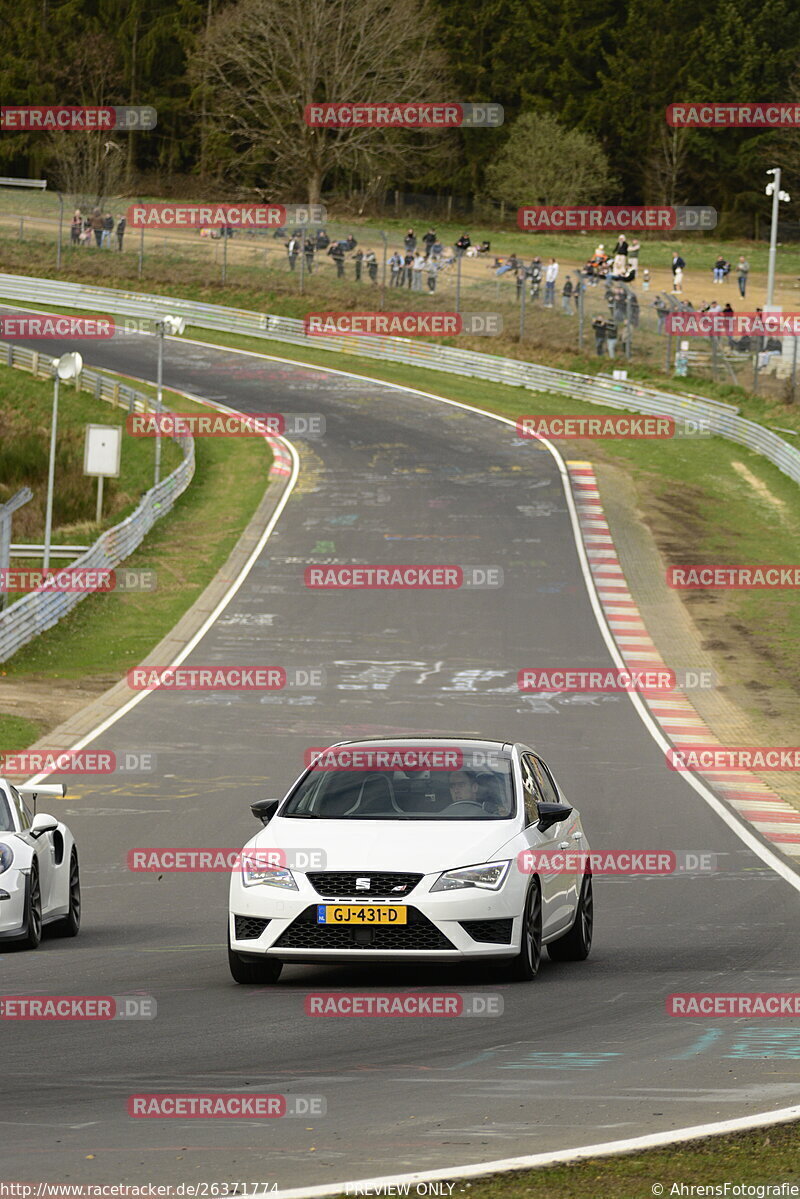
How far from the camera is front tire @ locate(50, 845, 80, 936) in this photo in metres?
12.8

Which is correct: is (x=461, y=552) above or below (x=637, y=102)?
below

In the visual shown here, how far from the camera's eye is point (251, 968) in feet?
34.3

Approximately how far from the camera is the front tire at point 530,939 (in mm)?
10484

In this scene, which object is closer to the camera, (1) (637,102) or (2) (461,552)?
(2) (461,552)

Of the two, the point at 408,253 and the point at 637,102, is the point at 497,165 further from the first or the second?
the point at 408,253

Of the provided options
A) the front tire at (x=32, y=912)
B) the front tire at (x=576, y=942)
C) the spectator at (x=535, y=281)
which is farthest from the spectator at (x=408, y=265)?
the front tire at (x=576, y=942)

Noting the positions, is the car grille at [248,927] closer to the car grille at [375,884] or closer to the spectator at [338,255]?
the car grille at [375,884]

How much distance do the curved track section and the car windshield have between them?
992 mm

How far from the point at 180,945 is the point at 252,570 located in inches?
1115

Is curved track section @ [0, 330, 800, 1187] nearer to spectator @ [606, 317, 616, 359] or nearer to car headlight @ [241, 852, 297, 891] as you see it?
car headlight @ [241, 852, 297, 891]

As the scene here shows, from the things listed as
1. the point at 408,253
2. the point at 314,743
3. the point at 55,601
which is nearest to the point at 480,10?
the point at 408,253

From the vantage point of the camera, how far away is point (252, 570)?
4019 cm

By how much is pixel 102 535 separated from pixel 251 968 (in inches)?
1162

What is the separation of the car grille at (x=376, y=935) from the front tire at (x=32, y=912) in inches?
94.4
